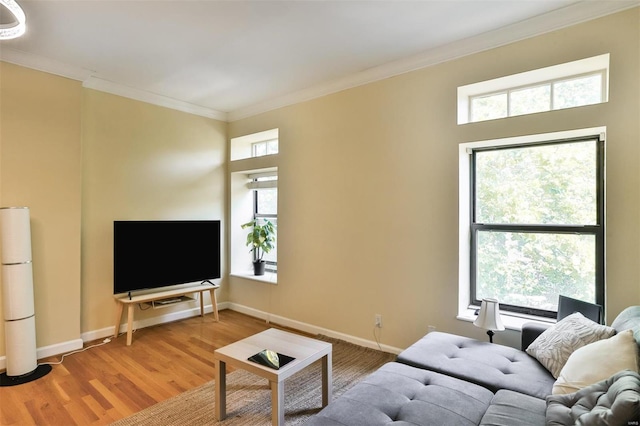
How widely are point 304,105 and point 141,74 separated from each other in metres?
1.75

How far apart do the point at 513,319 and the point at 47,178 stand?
4380 millimetres

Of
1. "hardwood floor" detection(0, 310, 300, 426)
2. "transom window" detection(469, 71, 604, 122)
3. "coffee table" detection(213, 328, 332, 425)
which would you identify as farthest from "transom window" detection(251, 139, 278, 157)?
"coffee table" detection(213, 328, 332, 425)

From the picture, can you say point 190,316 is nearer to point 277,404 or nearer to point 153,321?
point 153,321

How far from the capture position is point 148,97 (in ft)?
13.3

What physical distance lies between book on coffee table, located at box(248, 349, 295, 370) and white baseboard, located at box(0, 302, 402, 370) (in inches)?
58.3

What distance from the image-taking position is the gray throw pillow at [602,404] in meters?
1.12

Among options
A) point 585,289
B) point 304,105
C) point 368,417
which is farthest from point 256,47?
point 585,289

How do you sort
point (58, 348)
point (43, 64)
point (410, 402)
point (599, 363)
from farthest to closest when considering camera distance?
1. point (58, 348)
2. point (43, 64)
3. point (410, 402)
4. point (599, 363)

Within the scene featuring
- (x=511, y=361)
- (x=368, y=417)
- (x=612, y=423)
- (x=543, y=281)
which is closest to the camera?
(x=612, y=423)

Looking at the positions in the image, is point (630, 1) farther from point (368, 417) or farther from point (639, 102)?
point (368, 417)

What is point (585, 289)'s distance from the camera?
252 cm

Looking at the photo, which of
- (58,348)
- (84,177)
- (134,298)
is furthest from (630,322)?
(84,177)

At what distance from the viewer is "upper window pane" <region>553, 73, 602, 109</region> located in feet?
8.18

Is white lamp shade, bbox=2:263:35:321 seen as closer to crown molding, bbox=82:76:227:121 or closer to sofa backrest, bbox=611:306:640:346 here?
crown molding, bbox=82:76:227:121
